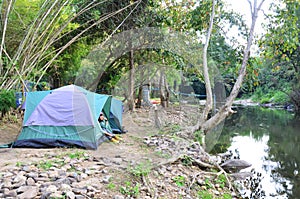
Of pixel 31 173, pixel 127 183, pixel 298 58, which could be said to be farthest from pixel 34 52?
pixel 298 58

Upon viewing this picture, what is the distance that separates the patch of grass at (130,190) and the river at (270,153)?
6.94 feet

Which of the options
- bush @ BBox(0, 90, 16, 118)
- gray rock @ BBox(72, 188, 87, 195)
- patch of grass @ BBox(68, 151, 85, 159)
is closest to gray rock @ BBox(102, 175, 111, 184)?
gray rock @ BBox(72, 188, 87, 195)

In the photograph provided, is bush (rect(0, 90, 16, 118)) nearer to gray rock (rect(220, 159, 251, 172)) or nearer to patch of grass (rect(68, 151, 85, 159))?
patch of grass (rect(68, 151, 85, 159))

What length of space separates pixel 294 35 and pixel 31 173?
5450 mm

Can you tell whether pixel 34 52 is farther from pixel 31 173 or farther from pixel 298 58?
pixel 298 58

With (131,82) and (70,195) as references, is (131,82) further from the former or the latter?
(70,195)

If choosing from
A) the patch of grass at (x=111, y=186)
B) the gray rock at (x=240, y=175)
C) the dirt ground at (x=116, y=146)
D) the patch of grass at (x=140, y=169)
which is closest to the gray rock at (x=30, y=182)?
the dirt ground at (x=116, y=146)

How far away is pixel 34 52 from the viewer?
16.4 feet

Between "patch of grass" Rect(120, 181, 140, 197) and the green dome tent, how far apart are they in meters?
1.37

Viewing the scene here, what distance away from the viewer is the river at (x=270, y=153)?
4514mm

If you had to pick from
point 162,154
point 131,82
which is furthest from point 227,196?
point 131,82

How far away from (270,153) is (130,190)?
16.7 feet

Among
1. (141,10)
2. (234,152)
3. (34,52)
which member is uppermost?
(141,10)

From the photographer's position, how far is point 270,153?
261 inches
